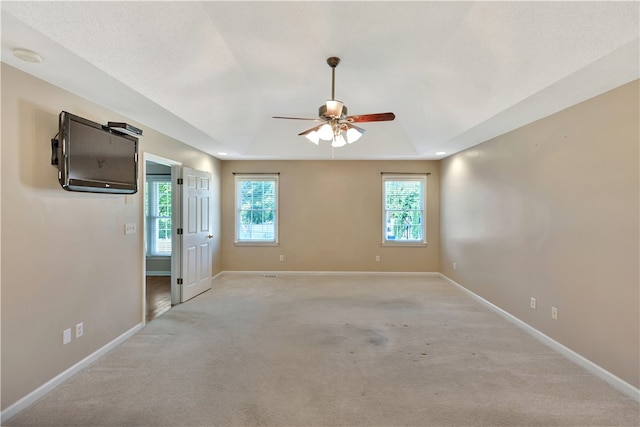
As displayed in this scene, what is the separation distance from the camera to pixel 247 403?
7.07 ft

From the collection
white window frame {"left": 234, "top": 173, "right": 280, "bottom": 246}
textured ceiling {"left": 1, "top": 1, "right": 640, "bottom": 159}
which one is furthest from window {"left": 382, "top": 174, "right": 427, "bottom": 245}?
white window frame {"left": 234, "top": 173, "right": 280, "bottom": 246}

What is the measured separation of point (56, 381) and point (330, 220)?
4.69 m

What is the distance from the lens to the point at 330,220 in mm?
6227

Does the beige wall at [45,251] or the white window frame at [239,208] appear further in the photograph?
the white window frame at [239,208]

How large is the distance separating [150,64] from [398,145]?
4.13 m

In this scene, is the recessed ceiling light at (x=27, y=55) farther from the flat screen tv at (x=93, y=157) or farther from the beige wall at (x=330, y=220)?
the beige wall at (x=330, y=220)

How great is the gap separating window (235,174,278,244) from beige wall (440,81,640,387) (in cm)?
397

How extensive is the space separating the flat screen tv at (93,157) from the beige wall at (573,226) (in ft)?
14.3

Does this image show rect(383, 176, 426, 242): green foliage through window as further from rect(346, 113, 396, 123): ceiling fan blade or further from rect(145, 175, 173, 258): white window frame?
rect(145, 175, 173, 258): white window frame

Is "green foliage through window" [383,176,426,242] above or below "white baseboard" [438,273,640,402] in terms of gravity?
above

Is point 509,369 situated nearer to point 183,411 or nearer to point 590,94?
point 590,94

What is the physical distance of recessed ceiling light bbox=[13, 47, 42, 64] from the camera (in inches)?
72.4

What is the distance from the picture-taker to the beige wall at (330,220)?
618 cm

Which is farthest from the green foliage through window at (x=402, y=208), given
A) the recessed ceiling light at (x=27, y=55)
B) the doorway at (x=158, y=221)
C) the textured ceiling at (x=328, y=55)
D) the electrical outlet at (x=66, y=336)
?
the recessed ceiling light at (x=27, y=55)
